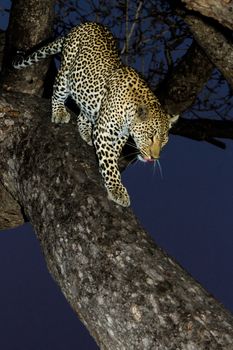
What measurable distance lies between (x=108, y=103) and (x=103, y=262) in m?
1.24

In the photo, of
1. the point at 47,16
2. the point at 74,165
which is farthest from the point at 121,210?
the point at 47,16

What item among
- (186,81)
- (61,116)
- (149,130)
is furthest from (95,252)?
(186,81)

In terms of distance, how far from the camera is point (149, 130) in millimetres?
3793

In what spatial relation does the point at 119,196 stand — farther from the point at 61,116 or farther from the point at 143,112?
the point at 61,116

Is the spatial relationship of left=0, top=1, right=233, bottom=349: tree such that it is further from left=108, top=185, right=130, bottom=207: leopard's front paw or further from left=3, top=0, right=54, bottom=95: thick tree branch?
left=3, top=0, right=54, bottom=95: thick tree branch

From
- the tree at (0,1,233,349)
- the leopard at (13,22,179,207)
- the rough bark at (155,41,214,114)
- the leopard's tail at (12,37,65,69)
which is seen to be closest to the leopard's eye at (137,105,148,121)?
the leopard at (13,22,179,207)

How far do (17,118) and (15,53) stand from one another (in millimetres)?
1346

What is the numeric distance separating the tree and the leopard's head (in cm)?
29

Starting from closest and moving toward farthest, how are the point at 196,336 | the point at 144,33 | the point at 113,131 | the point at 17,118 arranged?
the point at 196,336
the point at 113,131
the point at 17,118
the point at 144,33

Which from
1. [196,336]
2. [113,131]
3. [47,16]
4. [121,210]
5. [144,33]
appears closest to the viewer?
[196,336]

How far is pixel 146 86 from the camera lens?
3.96 meters

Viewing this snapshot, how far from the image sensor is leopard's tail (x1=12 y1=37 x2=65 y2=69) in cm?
463

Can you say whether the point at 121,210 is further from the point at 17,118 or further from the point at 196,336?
the point at 17,118

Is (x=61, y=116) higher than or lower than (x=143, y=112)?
lower
